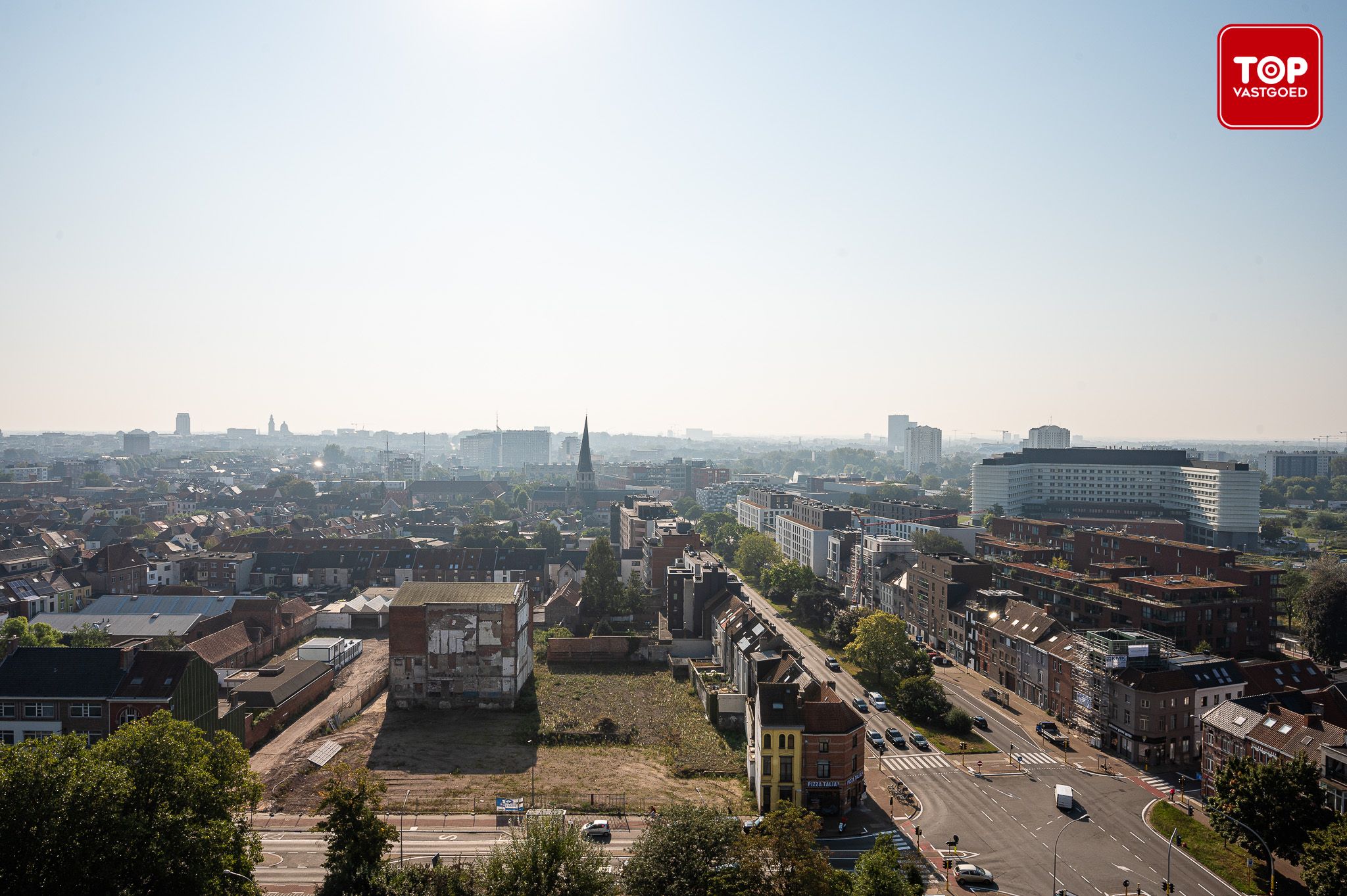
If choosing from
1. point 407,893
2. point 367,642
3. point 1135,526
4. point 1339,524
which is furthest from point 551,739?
point 1339,524

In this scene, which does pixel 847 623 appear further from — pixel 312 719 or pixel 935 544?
pixel 312 719

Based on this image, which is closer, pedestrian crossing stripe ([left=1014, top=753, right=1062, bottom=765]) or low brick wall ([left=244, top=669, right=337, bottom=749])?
pedestrian crossing stripe ([left=1014, top=753, right=1062, bottom=765])

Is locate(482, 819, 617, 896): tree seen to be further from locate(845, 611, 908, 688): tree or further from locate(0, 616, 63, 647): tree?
locate(0, 616, 63, 647): tree

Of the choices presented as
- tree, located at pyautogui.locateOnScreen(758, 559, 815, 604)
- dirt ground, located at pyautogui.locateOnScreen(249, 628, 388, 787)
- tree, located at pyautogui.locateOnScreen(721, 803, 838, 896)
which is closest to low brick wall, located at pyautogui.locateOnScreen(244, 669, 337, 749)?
dirt ground, located at pyautogui.locateOnScreen(249, 628, 388, 787)

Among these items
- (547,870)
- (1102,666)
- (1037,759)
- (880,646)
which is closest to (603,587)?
(880,646)

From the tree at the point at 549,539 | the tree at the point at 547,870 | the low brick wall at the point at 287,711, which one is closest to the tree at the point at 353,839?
the tree at the point at 547,870

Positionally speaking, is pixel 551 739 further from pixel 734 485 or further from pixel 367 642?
pixel 734 485
